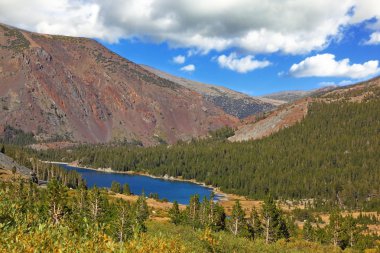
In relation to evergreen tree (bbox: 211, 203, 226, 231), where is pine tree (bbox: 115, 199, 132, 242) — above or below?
above

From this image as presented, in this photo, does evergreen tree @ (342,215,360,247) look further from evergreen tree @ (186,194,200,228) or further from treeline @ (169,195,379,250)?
evergreen tree @ (186,194,200,228)

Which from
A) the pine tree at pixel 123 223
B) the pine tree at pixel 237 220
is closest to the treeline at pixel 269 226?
the pine tree at pixel 237 220

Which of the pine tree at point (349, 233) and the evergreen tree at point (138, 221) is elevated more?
the evergreen tree at point (138, 221)

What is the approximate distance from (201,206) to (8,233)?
411ft

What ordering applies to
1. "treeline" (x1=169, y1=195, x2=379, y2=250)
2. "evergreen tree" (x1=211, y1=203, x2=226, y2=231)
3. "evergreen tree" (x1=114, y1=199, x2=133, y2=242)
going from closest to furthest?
"evergreen tree" (x1=114, y1=199, x2=133, y2=242)
"treeline" (x1=169, y1=195, x2=379, y2=250)
"evergreen tree" (x1=211, y1=203, x2=226, y2=231)

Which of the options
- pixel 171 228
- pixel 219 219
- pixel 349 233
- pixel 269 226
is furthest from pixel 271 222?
pixel 171 228

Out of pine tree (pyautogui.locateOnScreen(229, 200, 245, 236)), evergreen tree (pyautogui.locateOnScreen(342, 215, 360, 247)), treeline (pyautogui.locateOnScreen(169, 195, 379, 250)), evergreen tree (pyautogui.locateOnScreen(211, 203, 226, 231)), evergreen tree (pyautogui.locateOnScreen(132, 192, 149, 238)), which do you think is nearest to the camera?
evergreen tree (pyautogui.locateOnScreen(132, 192, 149, 238))

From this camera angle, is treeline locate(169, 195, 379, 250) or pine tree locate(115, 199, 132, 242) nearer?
pine tree locate(115, 199, 132, 242)

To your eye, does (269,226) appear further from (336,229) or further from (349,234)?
(349,234)

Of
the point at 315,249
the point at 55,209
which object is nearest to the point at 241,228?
the point at 315,249

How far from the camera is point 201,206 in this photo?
14338 cm

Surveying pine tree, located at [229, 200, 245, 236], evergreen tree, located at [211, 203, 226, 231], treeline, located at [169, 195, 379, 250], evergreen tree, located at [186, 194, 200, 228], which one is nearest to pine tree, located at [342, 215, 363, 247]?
treeline, located at [169, 195, 379, 250]

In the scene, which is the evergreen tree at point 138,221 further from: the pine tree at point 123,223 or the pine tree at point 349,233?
Answer: the pine tree at point 349,233

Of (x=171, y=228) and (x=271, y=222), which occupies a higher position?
(x=171, y=228)
